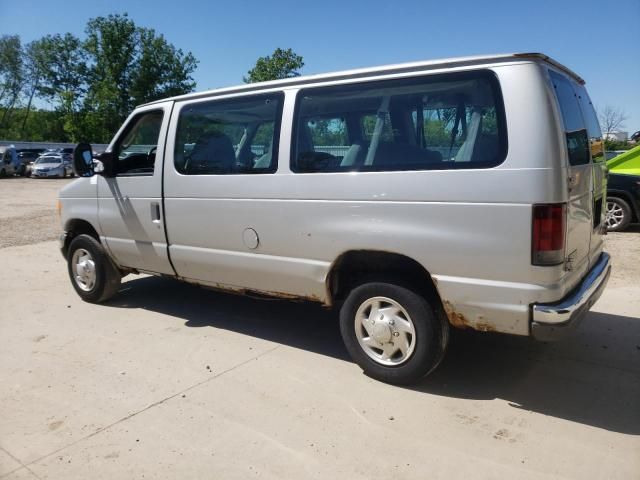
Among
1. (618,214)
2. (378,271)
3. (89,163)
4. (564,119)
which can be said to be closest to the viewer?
(564,119)

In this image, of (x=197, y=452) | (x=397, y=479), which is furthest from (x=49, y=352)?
(x=397, y=479)

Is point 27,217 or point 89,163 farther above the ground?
point 89,163

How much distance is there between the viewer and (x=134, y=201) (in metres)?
5.13

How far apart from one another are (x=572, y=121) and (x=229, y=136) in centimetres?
268

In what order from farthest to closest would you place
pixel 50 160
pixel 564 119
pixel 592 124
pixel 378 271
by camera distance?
pixel 50 160 → pixel 592 124 → pixel 378 271 → pixel 564 119

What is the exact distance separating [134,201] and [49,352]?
5.13 feet

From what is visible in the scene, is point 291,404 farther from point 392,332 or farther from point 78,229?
point 78,229

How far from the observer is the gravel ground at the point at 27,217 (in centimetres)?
1069

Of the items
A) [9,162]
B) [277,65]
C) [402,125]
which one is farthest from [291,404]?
[9,162]

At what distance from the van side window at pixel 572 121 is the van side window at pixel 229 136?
2011mm

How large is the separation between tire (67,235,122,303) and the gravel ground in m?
4.93

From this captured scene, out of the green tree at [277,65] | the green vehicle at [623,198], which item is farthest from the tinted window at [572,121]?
the green tree at [277,65]

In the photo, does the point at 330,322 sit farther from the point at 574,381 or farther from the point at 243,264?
the point at 574,381

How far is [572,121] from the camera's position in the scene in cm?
351
